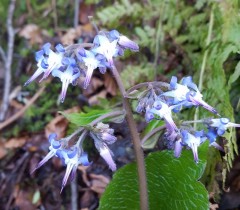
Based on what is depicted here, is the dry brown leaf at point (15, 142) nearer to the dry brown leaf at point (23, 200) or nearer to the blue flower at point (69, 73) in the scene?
the dry brown leaf at point (23, 200)

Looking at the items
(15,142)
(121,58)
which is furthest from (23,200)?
(121,58)

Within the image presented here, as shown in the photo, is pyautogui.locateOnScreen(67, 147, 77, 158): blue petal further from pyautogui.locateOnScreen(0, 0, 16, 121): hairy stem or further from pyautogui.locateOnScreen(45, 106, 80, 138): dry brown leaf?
Result: pyautogui.locateOnScreen(0, 0, 16, 121): hairy stem

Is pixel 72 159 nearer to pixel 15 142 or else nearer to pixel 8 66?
pixel 15 142

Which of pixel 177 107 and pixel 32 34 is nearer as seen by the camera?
pixel 177 107

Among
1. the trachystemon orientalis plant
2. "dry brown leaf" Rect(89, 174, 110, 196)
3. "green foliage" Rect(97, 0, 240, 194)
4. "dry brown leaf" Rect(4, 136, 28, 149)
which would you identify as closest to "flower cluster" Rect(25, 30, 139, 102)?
the trachystemon orientalis plant

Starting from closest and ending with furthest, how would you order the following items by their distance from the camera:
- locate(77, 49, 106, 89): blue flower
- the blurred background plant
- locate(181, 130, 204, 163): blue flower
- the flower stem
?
locate(77, 49, 106, 89): blue flower
locate(181, 130, 204, 163): blue flower
the flower stem
the blurred background plant

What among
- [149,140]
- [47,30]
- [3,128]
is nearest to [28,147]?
[3,128]

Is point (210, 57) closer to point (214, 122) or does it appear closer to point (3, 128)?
point (214, 122)
